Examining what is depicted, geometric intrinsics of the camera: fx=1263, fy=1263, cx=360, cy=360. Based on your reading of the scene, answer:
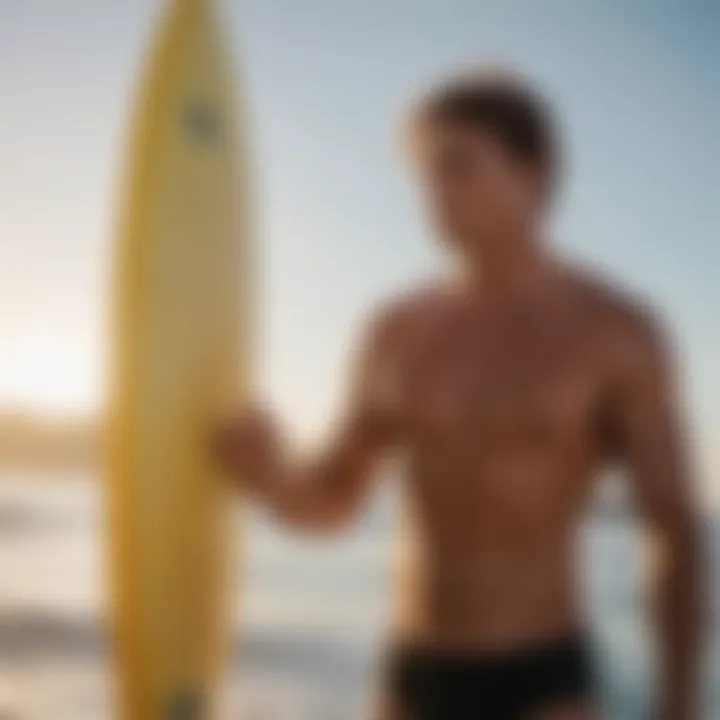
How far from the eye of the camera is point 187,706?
43.8 inches

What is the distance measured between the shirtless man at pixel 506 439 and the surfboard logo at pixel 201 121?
0.64 ft

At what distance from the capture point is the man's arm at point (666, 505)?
1.00 meters

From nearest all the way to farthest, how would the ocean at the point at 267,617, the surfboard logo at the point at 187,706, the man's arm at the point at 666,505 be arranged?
the man's arm at the point at 666,505, the surfboard logo at the point at 187,706, the ocean at the point at 267,617

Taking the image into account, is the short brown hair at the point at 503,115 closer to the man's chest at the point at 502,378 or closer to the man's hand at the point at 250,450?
the man's chest at the point at 502,378

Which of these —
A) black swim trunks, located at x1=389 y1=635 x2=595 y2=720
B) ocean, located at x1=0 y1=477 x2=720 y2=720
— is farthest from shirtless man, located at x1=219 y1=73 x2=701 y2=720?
ocean, located at x1=0 y1=477 x2=720 y2=720

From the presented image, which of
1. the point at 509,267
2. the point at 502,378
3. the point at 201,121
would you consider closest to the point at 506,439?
the point at 502,378

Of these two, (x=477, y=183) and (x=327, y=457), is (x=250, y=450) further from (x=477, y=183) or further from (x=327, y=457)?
(x=477, y=183)

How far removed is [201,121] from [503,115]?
11.1 inches

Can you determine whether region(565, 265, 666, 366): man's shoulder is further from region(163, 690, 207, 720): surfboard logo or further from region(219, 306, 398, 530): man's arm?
region(163, 690, 207, 720): surfboard logo

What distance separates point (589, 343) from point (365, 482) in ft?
0.81

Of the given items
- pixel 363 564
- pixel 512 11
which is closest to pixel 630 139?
pixel 512 11

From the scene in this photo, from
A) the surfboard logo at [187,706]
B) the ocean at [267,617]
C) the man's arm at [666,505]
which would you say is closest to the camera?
the man's arm at [666,505]

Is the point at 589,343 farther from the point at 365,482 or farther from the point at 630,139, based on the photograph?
the point at 630,139

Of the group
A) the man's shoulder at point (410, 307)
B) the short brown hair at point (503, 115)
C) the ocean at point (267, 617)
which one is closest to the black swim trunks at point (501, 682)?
the ocean at point (267, 617)
